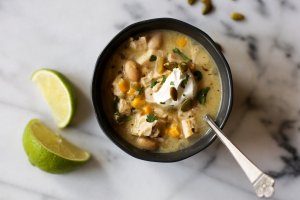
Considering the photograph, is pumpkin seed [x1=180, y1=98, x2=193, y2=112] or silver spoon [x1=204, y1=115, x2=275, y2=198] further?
pumpkin seed [x1=180, y1=98, x2=193, y2=112]

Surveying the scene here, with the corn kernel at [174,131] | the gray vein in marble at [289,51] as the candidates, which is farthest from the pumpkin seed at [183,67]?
the gray vein in marble at [289,51]

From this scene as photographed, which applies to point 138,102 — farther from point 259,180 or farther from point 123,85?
point 259,180

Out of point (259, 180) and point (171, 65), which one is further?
point (171, 65)

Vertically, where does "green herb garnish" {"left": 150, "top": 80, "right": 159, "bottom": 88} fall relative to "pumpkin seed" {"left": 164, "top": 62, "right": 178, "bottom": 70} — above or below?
below

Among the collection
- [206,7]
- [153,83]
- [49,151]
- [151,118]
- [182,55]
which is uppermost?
[206,7]

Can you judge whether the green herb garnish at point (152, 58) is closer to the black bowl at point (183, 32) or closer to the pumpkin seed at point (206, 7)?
the black bowl at point (183, 32)

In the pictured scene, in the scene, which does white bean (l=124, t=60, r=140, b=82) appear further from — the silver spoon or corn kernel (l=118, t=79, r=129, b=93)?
the silver spoon

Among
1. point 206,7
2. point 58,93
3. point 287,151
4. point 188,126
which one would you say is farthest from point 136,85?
point 287,151

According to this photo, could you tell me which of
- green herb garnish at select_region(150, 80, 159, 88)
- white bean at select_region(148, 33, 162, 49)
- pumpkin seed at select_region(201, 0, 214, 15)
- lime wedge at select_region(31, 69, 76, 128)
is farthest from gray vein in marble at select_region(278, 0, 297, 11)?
lime wedge at select_region(31, 69, 76, 128)
